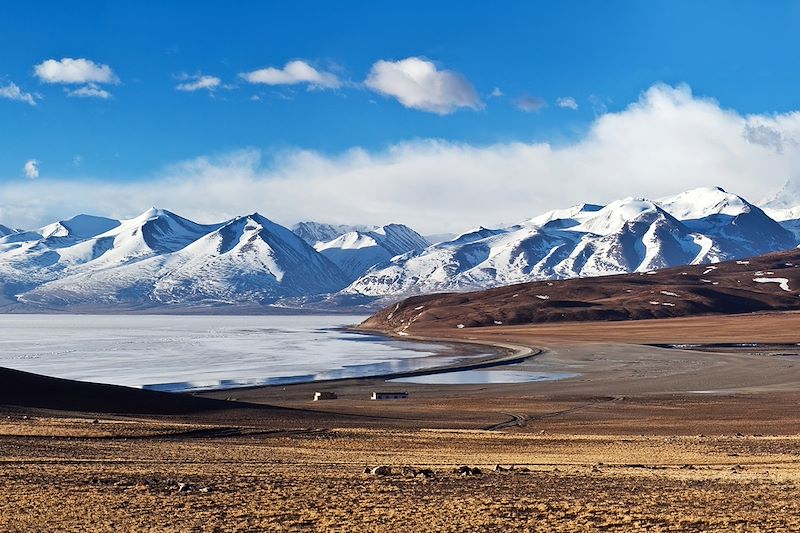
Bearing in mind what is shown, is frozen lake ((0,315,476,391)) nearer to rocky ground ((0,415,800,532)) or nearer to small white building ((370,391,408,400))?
small white building ((370,391,408,400))

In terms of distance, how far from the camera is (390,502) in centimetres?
2000

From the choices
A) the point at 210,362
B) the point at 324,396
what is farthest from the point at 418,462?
the point at 210,362

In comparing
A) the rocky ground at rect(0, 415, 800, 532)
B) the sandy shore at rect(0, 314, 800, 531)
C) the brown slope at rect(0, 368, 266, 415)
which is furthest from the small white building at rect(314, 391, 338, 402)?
the rocky ground at rect(0, 415, 800, 532)

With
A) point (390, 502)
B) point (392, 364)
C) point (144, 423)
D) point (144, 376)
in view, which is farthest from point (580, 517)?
point (392, 364)

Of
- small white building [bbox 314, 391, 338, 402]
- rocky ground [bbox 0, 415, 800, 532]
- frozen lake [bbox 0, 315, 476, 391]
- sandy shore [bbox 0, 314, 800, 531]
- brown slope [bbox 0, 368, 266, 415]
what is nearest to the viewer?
rocky ground [bbox 0, 415, 800, 532]

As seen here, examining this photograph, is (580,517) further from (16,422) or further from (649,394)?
(649,394)

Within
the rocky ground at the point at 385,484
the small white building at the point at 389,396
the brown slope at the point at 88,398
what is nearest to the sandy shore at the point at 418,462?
the rocky ground at the point at 385,484

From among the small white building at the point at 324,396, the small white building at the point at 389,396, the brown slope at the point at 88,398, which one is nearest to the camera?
the brown slope at the point at 88,398

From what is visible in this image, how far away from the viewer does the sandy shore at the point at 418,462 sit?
18.2 meters

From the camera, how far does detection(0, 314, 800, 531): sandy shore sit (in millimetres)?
18250

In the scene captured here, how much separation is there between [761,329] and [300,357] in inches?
3486

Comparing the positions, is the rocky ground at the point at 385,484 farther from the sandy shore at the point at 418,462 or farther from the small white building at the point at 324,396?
the small white building at the point at 324,396

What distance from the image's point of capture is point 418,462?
96.1ft

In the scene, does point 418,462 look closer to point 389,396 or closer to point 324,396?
point 324,396
